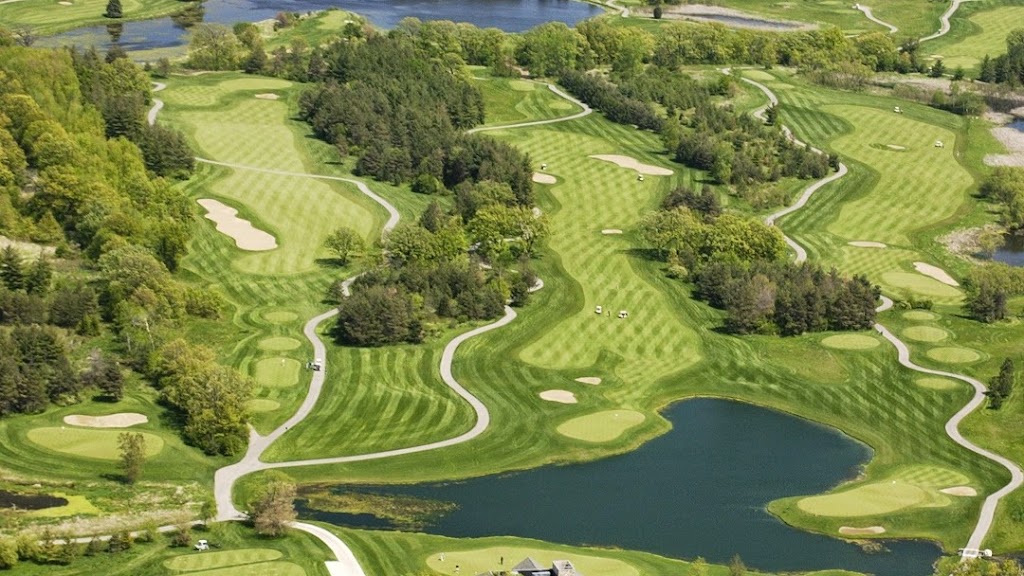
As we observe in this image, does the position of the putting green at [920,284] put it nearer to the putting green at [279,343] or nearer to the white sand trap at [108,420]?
the putting green at [279,343]

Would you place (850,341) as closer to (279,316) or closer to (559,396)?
(559,396)

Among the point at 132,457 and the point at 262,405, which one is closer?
the point at 132,457

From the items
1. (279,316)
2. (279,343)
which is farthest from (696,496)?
(279,316)

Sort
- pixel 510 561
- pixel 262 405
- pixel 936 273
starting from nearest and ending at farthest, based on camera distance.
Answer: pixel 510 561 < pixel 262 405 < pixel 936 273

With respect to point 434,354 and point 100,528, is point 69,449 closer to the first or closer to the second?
point 100,528

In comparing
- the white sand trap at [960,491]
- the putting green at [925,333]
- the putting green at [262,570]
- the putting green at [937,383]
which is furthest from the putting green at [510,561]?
the putting green at [925,333]

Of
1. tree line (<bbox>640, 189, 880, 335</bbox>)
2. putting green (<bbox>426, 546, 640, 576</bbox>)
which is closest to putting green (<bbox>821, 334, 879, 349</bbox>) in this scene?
tree line (<bbox>640, 189, 880, 335</bbox>)
